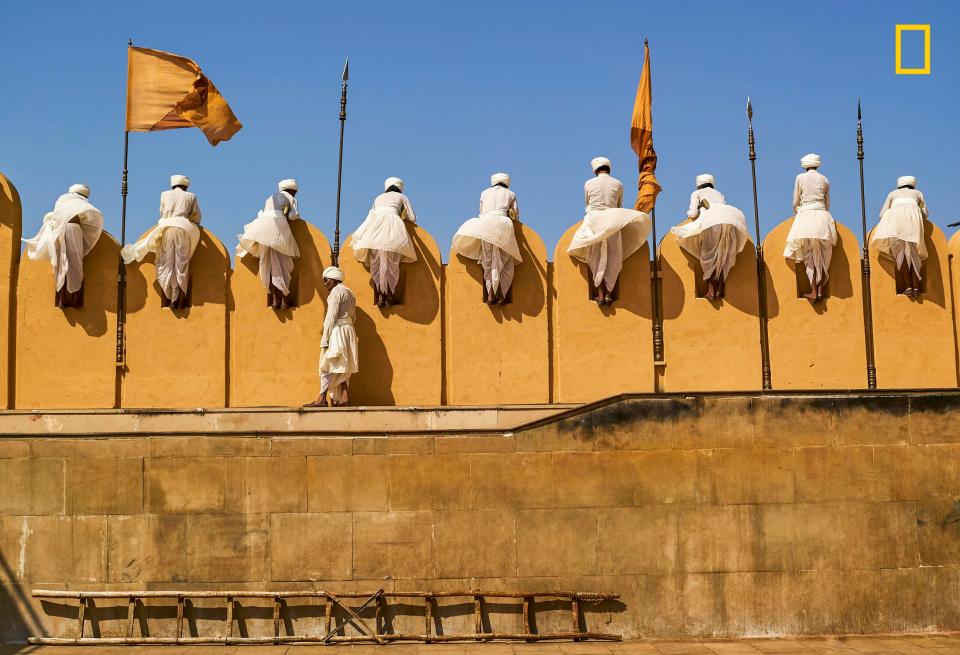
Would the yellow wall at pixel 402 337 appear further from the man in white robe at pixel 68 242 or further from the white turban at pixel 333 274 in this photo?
the man in white robe at pixel 68 242

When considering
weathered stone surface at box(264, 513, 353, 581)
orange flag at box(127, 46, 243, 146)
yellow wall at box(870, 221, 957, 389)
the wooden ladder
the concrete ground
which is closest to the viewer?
the concrete ground

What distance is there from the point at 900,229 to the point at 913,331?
4.96 feet

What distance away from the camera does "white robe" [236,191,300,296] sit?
15.8 metres

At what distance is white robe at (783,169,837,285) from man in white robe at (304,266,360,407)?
6390 mm

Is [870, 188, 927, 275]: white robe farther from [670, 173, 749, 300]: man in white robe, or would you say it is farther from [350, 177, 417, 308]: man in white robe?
[350, 177, 417, 308]: man in white robe

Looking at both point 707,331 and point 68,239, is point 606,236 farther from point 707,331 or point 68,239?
point 68,239

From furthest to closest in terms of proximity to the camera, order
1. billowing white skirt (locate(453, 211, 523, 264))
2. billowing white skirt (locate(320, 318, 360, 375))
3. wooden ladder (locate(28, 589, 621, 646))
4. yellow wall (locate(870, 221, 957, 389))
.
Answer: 1. yellow wall (locate(870, 221, 957, 389))
2. billowing white skirt (locate(453, 211, 523, 264))
3. billowing white skirt (locate(320, 318, 360, 375))
4. wooden ladder (locate(28, 589, 621, 646))

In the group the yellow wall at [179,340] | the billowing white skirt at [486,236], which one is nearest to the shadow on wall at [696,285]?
the billowing white skirt at [486,236]

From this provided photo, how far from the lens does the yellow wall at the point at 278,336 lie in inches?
629

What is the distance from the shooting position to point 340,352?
1516 centimetres

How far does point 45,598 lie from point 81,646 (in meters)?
0.78

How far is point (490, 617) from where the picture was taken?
1398cm

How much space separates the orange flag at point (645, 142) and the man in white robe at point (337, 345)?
4479mm

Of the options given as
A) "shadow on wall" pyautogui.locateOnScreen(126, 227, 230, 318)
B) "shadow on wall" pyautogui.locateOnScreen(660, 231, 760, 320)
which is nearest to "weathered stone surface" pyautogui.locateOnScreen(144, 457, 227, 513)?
"shadow on wall" pyautogui.locateOnScreen(126, 227, 230, 318)
